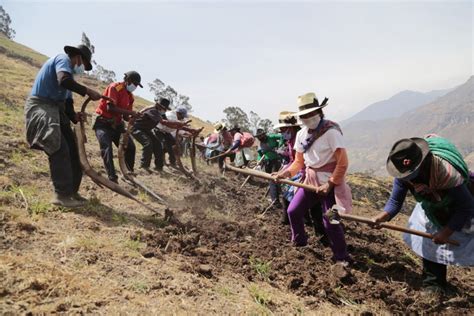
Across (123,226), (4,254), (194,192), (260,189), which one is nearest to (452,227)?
(123,226)

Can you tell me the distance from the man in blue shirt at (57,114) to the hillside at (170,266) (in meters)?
0.33

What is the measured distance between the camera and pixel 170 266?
314 centimetres

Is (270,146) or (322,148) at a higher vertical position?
(322,148)

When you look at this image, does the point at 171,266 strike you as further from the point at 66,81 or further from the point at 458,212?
the point at 458,212

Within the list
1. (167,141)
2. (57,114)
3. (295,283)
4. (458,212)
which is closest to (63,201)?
(57,114)

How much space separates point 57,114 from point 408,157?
3.61 m

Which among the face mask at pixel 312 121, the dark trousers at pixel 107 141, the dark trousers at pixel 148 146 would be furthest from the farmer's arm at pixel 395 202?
the dark trousers at pixel 148 146

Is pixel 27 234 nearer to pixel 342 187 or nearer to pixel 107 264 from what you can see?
pixel 107 264

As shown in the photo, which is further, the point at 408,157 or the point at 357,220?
the point at 357,220

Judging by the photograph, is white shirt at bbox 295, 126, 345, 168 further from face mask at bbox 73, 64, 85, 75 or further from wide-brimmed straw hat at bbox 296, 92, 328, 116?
face mask at bbox 73, 64, 85, 75

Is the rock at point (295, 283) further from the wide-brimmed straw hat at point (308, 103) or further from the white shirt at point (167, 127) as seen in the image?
the white shirt at point (167, 127)

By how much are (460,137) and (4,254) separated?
208m

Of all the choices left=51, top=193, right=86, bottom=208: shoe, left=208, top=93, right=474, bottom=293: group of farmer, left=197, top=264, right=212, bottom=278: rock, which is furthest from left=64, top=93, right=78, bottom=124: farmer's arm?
left=208, top=93, right=474, bottom=293: group of farmer

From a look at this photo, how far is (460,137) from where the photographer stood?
17538 cm
